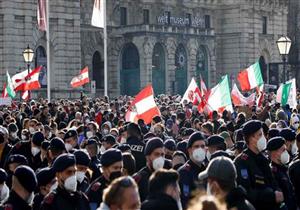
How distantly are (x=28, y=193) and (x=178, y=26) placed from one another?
52065 millimetres

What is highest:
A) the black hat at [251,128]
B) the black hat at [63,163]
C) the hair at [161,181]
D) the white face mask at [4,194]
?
the black hat at [251,128]

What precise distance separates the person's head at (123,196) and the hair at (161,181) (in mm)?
607

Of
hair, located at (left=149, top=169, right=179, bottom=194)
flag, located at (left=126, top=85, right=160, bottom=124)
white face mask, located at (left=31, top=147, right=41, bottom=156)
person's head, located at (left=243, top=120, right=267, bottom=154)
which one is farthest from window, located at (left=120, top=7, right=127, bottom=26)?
hair, located at (left=149, top=169, right=179, bottom=194)

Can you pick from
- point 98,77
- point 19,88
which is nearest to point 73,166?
point 19,88

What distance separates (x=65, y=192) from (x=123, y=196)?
2376 millimetres

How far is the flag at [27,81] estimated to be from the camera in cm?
3225

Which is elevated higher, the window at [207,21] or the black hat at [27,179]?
the window at [207,21]

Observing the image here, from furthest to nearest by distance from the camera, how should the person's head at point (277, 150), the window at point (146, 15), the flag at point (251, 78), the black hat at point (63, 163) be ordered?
the window at point (146, 15)
the flag at point (251, 78)
the person's head at point (277, 150)
the black hat at point (63, 163)

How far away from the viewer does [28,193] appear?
850cm

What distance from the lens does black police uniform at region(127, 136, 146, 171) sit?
12.6m

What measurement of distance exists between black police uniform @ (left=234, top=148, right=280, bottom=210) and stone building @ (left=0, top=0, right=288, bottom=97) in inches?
1511

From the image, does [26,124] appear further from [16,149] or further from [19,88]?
[19,88]

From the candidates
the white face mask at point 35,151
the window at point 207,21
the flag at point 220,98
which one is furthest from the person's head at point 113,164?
the window at point 207,21

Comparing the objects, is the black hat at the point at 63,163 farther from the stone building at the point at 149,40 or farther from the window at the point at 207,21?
the window at the point at 207,21
